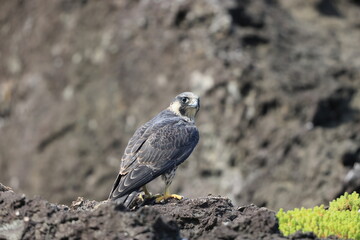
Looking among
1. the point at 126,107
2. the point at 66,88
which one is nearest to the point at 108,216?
the point at 126,107

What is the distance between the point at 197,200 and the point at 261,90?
5.18m

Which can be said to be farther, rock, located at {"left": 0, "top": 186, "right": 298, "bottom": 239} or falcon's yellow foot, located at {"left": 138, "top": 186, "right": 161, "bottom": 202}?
falcon's yellow foot, located at {"left": 138, "top": 186, "right": 161, "bottom": 202}

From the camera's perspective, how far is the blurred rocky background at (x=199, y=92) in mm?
10117

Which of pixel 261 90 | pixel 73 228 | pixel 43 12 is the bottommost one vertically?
pixel 73 228

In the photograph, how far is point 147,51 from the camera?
1125 centimetres

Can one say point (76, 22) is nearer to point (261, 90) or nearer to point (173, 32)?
point (173, 32)

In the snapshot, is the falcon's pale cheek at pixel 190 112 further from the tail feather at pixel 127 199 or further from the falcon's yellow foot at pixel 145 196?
the tail feather at pixel 127 199

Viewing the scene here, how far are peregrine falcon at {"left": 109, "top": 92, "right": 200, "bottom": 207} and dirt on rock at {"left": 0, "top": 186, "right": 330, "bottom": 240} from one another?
0.93 metres

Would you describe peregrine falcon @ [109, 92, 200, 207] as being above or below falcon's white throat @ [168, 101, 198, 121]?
below

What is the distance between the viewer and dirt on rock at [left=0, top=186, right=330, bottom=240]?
4.30 m

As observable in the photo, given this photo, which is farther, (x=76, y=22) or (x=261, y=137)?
(x=76, y=22)

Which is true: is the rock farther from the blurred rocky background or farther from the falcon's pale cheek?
the blurred rocky background

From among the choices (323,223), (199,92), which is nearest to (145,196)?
(323,223)

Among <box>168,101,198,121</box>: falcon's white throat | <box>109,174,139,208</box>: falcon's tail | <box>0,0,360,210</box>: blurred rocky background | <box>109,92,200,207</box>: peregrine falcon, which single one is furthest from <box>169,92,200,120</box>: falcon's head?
<box>0,0,360,210</box>: blurred rocky background
